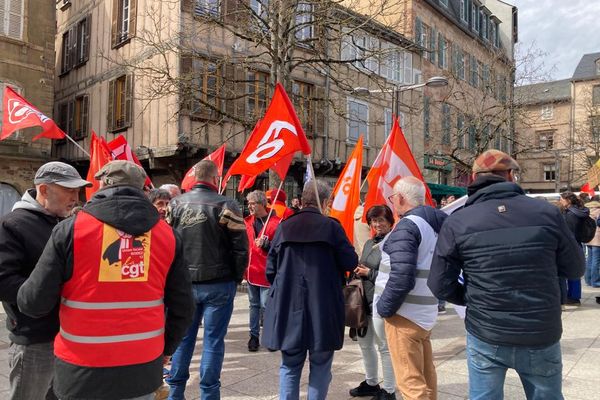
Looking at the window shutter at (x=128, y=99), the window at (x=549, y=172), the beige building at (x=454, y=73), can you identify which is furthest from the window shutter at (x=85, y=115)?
the window at (x=549, y=172)

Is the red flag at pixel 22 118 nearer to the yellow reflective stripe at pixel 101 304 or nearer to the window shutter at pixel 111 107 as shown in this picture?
the yellow reflective stripe at pixel 101 304

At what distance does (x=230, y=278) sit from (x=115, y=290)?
1.79 metres

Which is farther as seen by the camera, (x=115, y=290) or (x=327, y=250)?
(x=327, y=250)

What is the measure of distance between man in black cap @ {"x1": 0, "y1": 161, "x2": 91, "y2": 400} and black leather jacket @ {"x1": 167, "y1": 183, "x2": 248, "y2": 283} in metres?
1.21

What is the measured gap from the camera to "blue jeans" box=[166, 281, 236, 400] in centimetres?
369

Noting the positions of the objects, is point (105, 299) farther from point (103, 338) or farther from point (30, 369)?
point (30, 369)

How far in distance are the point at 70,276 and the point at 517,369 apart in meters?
2.25

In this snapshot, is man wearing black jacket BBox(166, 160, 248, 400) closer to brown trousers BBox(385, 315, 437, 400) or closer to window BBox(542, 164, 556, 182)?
brown trousers BBox(385, 315, 437, 400)

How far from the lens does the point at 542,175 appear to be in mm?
46219

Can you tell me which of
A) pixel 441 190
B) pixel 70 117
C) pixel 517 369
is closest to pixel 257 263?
pixel 517 369

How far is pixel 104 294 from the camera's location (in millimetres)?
2168

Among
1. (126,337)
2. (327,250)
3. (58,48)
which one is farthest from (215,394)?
(58,48)

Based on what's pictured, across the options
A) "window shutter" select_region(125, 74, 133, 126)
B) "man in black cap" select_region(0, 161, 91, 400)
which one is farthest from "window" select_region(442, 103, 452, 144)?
"man in black cap" select_region(0, 161, 91, 400)

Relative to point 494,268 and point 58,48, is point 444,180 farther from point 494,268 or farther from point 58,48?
point 494,268
